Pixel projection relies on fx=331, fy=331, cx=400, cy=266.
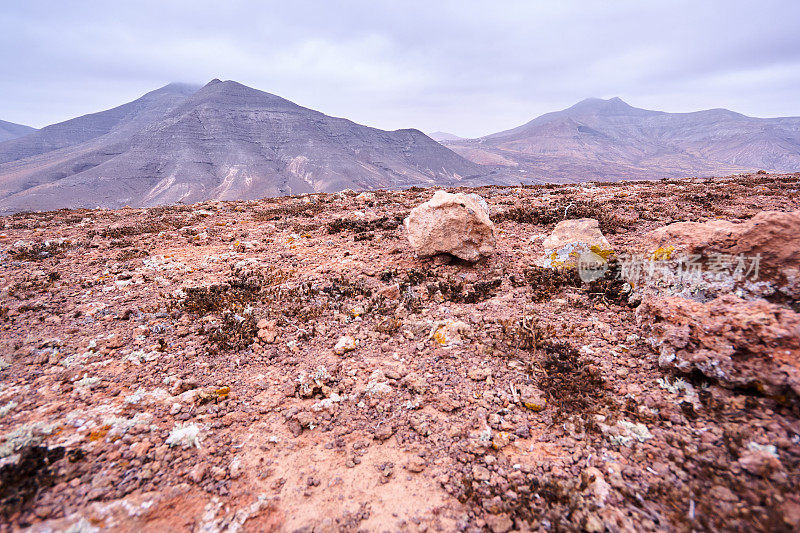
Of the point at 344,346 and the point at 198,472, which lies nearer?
the point at 198,472

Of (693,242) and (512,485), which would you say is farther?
(693,242)

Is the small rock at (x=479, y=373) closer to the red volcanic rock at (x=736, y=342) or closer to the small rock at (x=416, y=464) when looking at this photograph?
the small rock at (x=416, y=464)

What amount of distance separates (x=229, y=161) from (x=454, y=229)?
148174 mm

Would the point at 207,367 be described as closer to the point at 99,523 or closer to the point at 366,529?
the point at 99,523

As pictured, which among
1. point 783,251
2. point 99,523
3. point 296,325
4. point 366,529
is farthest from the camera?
point 296,325

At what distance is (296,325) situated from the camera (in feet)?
19.0

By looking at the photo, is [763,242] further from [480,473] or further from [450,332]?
[480,473]

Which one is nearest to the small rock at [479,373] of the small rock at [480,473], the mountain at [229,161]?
the small rock at [480,473]

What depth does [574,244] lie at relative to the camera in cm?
716

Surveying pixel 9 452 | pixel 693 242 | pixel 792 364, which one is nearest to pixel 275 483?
pixel 9 452

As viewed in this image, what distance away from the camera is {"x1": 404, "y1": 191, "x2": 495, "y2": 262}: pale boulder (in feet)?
24.7

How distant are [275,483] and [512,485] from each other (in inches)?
87.4

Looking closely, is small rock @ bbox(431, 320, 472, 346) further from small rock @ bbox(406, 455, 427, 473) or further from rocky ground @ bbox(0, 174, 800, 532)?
small rock @ bbox(406, 455, 427, 473)

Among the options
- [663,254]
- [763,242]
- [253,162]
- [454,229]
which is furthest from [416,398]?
[253,162]
